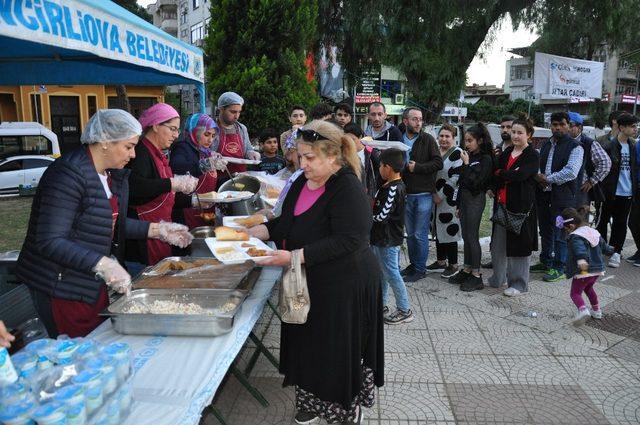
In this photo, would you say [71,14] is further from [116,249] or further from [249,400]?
[249,400]

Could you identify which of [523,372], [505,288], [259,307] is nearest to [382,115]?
[505,288]

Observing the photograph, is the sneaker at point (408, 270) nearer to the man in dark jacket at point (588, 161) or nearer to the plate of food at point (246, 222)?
the man in dark jacket at point (588, 161)

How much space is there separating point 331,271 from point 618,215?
5.61 meters

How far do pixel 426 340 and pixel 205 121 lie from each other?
8.88 ft

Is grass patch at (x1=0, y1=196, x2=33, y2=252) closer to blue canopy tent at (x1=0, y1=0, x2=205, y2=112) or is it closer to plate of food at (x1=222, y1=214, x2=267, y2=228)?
blue canopy tent at (x1=0, y1=0, x2=205, y2=112)

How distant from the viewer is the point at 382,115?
5.47 m

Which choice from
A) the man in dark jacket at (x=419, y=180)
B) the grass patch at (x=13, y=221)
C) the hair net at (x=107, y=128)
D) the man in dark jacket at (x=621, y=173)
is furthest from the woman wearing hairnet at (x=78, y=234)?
the grass patch at (x=13, y=221)

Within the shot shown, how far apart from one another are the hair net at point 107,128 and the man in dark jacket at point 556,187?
14.2 ft

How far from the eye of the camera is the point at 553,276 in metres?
5.60

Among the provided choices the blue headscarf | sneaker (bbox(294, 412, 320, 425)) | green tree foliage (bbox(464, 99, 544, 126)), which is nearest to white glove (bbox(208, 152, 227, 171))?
the blue headscarf

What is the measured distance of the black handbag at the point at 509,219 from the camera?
4816 mm

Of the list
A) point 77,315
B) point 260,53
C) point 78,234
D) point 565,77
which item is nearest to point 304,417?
point 77,315

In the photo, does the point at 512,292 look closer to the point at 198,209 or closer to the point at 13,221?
the point at 198,209

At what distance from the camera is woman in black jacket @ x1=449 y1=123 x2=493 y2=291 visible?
500 cm
